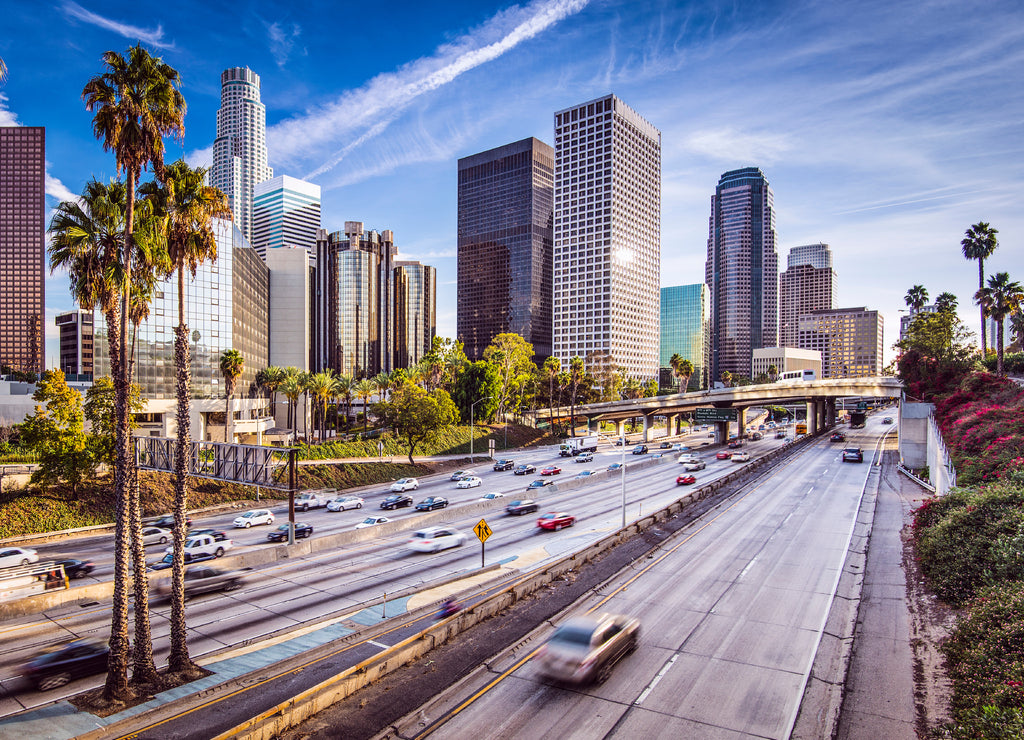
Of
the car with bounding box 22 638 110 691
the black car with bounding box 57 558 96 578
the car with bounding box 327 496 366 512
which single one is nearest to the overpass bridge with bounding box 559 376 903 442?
the car with bounding box 327 496 366 512

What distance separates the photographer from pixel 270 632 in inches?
854

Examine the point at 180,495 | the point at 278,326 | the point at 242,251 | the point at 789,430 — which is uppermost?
the point at 242,251

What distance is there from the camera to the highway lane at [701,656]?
563 inches

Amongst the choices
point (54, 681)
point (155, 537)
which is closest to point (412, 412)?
point (155, 537)

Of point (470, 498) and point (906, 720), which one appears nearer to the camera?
point (906, 720)

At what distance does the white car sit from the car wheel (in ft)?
79.8

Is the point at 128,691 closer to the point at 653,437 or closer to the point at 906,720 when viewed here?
the point at 906,720

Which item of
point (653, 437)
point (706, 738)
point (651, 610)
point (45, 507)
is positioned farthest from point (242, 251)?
point (706, 738)

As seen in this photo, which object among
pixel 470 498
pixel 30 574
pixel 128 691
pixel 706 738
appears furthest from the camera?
pixel 470 498

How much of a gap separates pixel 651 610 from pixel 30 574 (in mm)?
29034

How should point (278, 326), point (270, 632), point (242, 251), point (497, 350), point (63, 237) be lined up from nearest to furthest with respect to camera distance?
point (63, 237), point (270, 632), point (242, 251), point (497, 350), point (278, 326)

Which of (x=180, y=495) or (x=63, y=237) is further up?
(x=63, y=237)

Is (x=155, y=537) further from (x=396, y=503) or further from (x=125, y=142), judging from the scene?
(x=125, y=142)

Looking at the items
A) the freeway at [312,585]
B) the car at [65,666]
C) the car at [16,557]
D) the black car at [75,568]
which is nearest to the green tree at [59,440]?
the freeway at [312,585]
